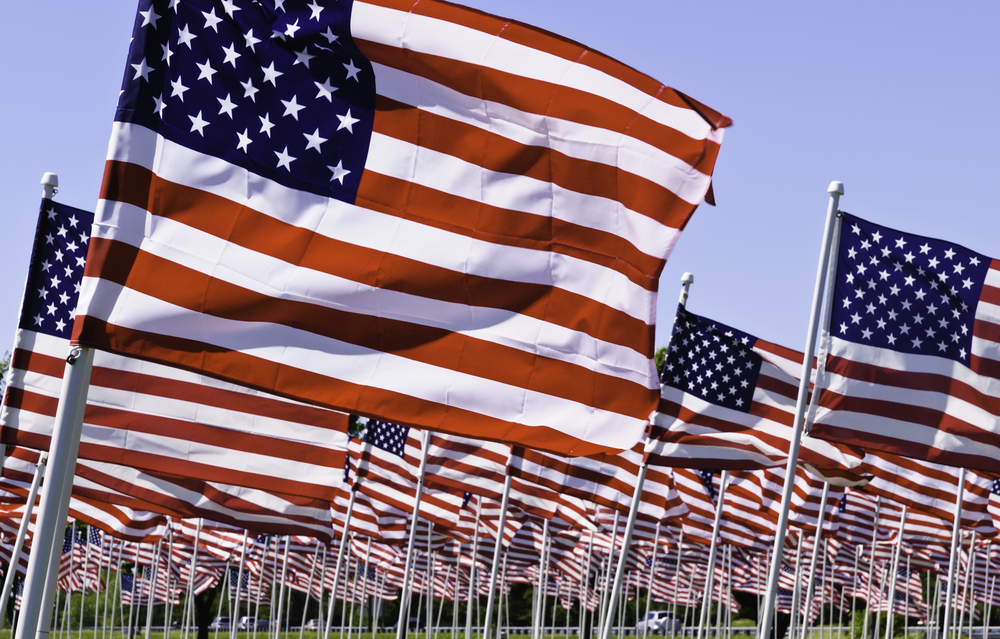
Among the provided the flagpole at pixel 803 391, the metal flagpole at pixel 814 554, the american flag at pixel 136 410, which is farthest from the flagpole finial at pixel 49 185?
the metal flagpole at pixel 814 554

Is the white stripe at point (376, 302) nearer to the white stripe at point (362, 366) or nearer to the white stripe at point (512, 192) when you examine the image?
the white stripe at point (362, 366)

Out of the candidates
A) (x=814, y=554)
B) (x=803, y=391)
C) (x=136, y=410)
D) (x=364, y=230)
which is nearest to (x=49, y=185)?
(x=136, y=410)

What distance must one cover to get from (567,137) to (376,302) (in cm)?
162

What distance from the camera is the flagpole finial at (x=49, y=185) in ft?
35.5

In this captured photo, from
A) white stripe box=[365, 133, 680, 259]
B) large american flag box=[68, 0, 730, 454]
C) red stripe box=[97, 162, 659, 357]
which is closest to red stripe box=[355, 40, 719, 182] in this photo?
large american flag box=[68, 0, 730, 454]

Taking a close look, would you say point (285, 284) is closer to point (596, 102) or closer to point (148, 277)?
point (148, 277)

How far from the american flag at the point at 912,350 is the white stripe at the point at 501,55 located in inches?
206

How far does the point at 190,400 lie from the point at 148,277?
Answer: 4.53 meters

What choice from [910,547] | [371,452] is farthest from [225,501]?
[910,547]

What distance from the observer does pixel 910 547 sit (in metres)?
32.3

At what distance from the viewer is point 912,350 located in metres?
12.6

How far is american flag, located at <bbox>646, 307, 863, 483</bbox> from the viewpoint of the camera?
15.0m

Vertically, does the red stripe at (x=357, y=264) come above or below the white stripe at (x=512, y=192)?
below

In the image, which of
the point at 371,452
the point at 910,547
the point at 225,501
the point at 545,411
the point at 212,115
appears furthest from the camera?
the point at 910,547
